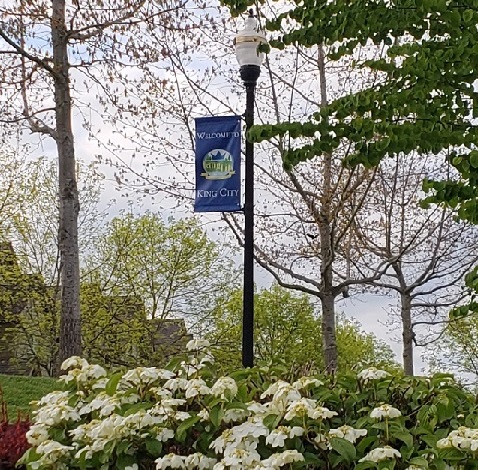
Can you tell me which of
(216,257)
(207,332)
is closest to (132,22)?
(216,257)

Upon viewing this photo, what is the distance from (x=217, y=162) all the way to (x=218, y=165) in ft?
0.15

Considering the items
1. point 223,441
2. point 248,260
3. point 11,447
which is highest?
point 248,260

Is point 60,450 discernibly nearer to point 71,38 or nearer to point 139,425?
point 139,425

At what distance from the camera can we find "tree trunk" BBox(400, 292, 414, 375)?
34.6ft

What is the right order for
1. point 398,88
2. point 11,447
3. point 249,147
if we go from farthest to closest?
point 249,147, point 398,88, point 11,447

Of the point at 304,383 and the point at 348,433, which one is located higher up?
the point at 304,383

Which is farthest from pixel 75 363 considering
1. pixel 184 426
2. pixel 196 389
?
pixel 184 426

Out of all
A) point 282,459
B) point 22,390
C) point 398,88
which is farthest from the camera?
point 22,390

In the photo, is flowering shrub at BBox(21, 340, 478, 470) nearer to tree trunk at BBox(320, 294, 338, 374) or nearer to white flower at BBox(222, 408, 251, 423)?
white flower at BBox(222, 408, 251, 423)

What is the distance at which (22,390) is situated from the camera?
847 centimetres

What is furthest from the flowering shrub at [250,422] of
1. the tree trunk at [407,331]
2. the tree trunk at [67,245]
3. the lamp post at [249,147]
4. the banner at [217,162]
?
the tree trunk at [407,331]

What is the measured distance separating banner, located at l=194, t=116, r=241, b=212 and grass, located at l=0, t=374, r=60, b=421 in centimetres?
279

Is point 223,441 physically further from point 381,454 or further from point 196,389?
point 381,454

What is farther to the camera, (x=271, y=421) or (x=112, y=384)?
(x=112, y=384)
